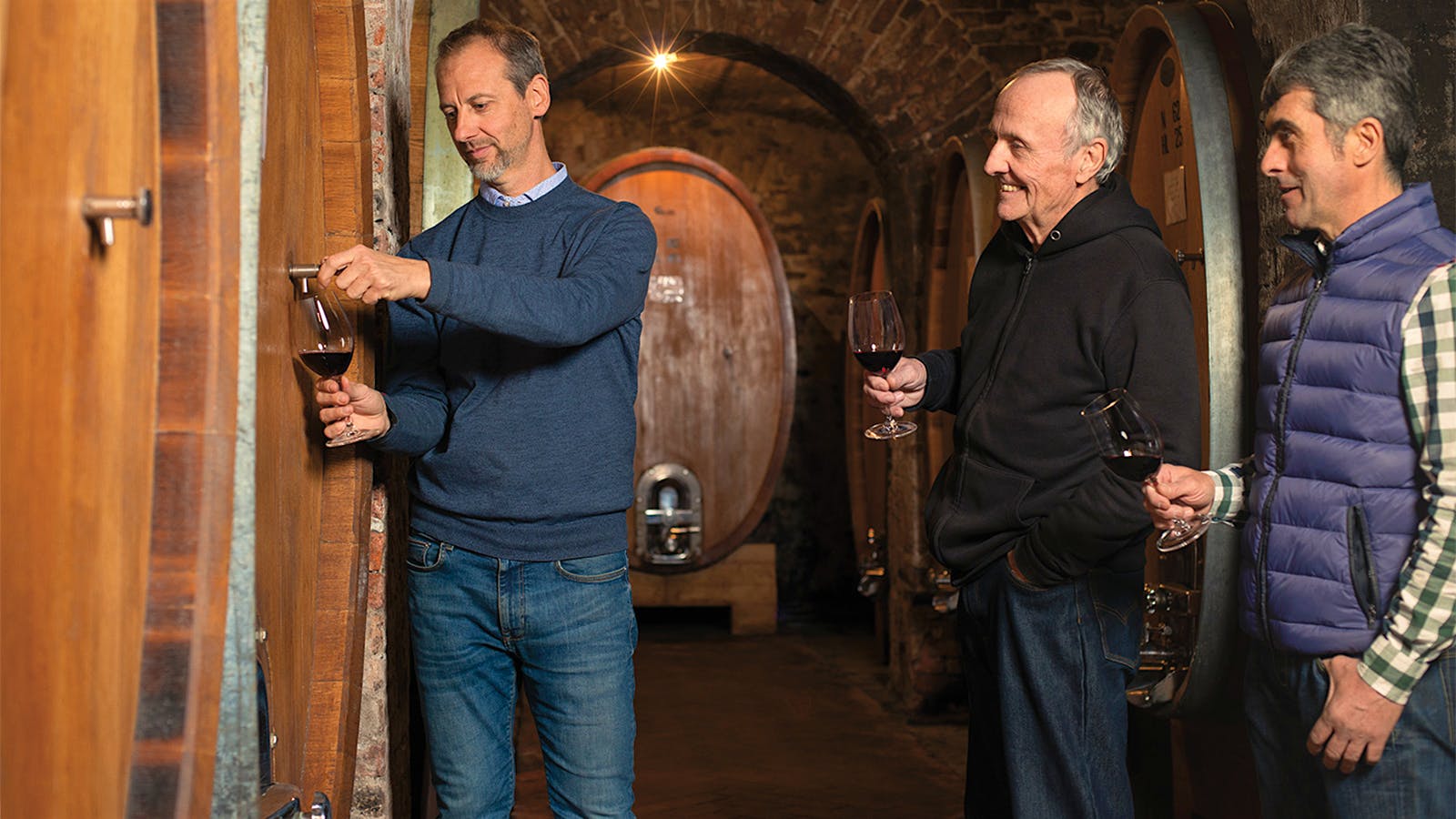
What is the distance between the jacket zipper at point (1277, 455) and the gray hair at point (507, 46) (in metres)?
1.22

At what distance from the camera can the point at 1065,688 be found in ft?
6.44

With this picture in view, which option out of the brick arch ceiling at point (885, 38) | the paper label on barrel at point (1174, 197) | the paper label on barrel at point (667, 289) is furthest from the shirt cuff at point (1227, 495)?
the paper label on barrel at point (667, 289)

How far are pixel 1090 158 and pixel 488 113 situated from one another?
97 centimetres

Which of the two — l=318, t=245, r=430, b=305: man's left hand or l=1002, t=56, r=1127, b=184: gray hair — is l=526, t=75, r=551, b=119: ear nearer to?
l=318, t=245, r=430, b=305: man's left hand

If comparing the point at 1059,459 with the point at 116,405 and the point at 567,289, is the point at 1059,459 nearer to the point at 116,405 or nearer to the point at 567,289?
the point at 567,289

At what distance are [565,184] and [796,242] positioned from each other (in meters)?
6.45

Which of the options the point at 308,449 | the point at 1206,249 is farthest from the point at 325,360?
the point at 1206,249

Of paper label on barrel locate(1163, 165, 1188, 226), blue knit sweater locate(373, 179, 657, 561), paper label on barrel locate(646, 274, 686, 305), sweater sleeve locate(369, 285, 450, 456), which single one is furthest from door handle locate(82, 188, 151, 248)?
paper label on barrel locate(646, 274, 686, 305)

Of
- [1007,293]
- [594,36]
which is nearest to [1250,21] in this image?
[1007,293]

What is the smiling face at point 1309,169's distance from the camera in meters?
1.76

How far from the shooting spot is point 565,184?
2.11 m

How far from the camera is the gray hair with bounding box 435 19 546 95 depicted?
2010mm

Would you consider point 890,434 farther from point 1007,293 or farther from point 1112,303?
point 1112,303

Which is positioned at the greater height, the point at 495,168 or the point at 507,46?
the point at 507,46
